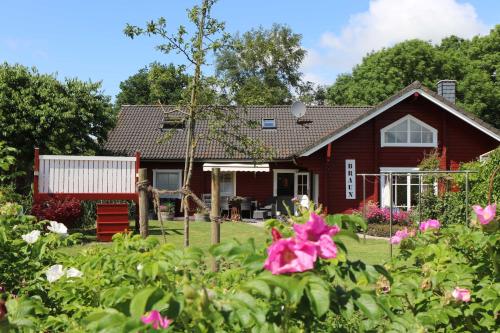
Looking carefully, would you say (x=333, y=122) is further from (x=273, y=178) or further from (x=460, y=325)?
(x=460, y=325)

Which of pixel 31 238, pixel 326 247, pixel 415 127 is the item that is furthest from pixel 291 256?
pixel 415 127

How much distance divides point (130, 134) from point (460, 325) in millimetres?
23193

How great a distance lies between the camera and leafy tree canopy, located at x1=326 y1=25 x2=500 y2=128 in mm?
39625

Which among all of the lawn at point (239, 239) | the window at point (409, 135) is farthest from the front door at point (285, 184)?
the lawn at point (239, 239)

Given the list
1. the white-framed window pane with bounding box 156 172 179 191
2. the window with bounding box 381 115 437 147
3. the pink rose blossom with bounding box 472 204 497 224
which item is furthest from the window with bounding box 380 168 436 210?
the pink rose blossom with bounding box 472 204 497 224

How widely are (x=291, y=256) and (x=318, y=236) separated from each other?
118 mm

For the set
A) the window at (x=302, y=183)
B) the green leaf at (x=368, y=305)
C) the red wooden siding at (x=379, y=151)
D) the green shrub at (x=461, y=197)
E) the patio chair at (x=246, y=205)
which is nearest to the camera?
the green leaf at (x=368, y=305)

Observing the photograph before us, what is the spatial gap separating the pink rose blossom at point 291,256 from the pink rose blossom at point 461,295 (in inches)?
53.5

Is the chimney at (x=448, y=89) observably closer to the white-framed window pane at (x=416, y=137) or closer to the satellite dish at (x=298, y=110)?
the white-framed window pane at (x=416, y=137)

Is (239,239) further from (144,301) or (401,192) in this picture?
(401,192)

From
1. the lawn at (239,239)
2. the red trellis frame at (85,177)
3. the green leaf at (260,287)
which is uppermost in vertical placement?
the red trellis frame at (85,177)

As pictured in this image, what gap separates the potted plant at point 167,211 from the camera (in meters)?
21.0

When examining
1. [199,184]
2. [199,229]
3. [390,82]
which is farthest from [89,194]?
[390,82]

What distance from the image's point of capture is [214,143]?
969 inches
